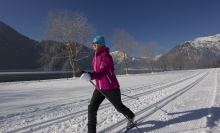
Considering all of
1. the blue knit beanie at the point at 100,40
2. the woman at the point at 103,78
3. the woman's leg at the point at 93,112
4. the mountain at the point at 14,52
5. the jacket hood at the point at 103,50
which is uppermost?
the mountain at the point at 14,52

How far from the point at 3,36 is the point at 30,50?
24.9 m

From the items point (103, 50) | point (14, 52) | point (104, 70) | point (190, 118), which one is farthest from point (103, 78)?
point (14, 52)

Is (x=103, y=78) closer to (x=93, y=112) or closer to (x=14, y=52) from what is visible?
(x=93, y=112)

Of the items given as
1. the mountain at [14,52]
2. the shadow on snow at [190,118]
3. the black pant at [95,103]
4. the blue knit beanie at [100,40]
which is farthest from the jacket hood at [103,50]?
the mountain at [14,52]

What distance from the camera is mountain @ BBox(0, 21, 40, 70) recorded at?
112 m

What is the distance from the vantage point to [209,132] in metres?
2.72

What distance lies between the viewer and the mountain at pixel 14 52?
367 feet

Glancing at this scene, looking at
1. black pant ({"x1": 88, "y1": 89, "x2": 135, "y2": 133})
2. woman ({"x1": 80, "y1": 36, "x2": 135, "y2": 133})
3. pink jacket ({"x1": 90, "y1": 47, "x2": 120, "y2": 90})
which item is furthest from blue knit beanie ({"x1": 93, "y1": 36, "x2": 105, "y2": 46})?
black pant ({"x1": 88, "y1": 89, "x2": 135, "y2": 133})

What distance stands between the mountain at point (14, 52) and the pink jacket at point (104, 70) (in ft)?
351

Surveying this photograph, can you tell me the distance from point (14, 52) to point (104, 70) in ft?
468

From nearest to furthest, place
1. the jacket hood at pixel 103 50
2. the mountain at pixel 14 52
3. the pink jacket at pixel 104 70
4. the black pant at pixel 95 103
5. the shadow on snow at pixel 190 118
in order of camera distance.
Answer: the pink jacket at pixel 104 70, the jacket hood at pixel 103 50, the black pant at pixel 95 103, the shadow on snow at pixel 190 118, the mountain at pixel 14 52

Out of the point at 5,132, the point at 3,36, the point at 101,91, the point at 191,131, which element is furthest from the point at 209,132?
the point at 3,36

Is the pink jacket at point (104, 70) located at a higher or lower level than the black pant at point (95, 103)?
higher

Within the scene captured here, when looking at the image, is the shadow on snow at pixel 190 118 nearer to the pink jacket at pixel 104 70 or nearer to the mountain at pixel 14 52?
the pink jacket at pixel 104 70
